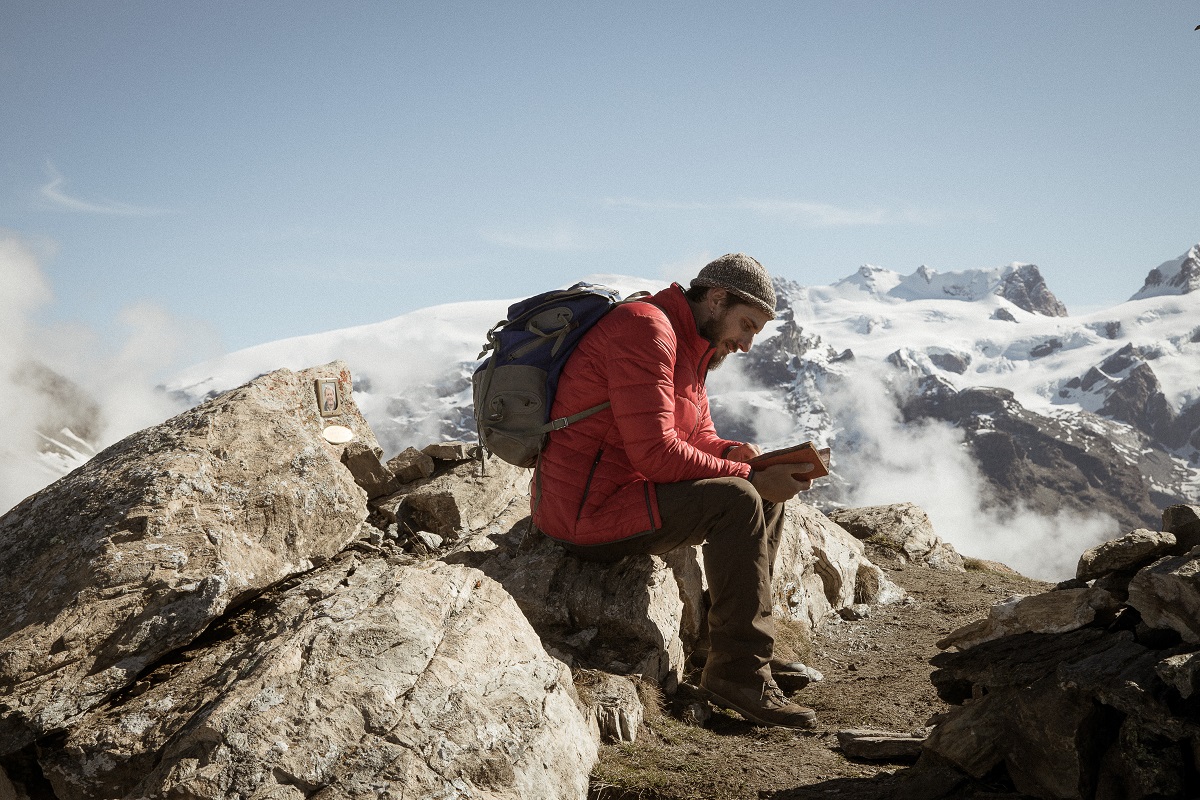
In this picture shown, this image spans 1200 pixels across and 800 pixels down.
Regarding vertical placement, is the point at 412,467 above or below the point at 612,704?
above

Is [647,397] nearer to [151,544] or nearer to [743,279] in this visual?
[743,279]

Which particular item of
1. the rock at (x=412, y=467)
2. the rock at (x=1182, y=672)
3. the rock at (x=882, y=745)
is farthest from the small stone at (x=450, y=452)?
the rock at (x=1182, y=672)

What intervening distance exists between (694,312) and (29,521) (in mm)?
6523

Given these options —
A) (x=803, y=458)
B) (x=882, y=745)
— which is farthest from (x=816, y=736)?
(x=803, y=458)

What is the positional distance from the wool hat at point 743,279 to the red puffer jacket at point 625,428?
40cm

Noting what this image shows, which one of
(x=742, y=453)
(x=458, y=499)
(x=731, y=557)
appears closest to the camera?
(x=731, y=557)

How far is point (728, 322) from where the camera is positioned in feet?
29.3

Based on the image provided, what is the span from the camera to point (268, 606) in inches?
303

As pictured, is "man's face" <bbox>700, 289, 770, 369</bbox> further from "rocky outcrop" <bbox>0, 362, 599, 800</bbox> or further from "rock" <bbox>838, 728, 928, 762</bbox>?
"rock" <bbox>838, 728, 928, 762</bbox>

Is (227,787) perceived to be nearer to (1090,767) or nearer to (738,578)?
(738,578)

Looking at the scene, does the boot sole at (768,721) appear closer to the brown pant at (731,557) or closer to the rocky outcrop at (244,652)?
the brown pant at (731,557)

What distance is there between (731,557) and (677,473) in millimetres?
1001

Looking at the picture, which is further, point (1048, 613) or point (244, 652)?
point (1048, 613)

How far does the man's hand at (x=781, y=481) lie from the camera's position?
8.87 metres
